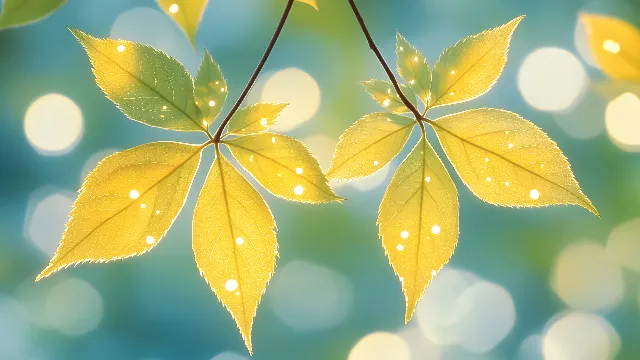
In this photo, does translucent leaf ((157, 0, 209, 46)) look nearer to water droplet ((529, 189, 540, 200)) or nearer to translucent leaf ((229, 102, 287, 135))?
translucent leaf ((229, 102, 287, 135))

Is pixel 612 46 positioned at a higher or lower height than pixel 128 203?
higher

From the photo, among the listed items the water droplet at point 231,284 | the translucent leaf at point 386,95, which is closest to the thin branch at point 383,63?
the translucent leaf at point 386,95

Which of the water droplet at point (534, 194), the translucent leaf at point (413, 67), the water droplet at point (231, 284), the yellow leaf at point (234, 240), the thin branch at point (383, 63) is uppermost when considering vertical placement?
the translucent leaf at point (413, 67)

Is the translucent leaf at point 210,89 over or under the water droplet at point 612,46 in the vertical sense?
under

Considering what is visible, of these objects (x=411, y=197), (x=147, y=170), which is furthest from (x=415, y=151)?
(x=147, y=170)

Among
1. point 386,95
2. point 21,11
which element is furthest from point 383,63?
point 21,11

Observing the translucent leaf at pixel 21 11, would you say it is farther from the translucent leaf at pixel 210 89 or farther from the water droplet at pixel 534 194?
the water droplet at pixel 534 194

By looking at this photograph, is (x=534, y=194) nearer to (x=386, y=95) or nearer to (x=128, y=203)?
(x=386, y=95)
